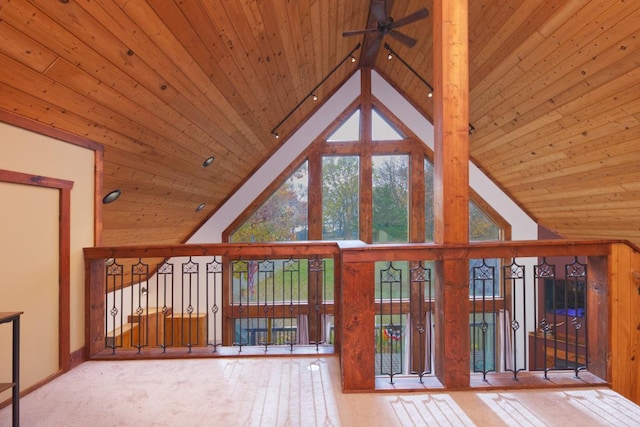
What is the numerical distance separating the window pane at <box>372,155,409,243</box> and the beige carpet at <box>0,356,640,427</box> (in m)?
4.03

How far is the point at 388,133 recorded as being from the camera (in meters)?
6.51

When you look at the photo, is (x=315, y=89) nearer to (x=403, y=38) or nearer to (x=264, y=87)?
(x=264, y=87)

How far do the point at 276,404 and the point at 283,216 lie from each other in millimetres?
4333

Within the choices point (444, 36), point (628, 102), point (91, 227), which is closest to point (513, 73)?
point (628, 102)

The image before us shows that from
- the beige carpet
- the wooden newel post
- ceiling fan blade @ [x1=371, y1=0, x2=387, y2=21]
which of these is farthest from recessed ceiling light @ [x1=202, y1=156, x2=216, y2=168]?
the wooden newel post

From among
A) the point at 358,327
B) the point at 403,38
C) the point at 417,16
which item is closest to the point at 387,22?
the point at 403,38

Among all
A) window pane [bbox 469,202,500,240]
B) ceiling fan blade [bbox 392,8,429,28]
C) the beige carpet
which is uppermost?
ceiling fan blade [bbox 392,8,429,28]

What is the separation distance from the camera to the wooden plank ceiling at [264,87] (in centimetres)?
229

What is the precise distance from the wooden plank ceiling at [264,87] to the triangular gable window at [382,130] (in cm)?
67

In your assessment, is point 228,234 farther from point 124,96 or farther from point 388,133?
point 124,96

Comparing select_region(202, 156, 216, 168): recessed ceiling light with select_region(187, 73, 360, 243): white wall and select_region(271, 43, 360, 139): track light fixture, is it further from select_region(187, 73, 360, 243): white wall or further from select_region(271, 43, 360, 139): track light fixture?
select_region(187, 73, 360, 243): white wall

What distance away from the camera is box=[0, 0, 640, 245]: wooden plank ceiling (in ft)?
7.50

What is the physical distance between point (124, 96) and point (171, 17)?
773 millimetres

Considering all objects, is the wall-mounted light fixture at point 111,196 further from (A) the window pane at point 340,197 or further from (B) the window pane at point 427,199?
(B) the window pane at point 427,199
